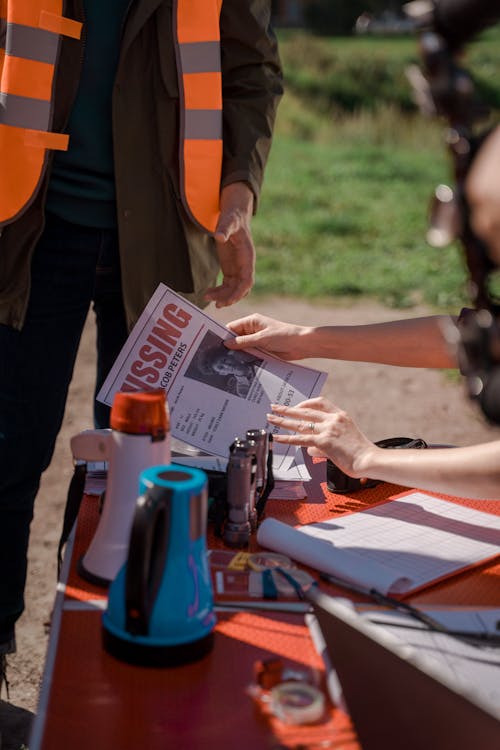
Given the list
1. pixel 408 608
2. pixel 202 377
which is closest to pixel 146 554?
pixel 408 608

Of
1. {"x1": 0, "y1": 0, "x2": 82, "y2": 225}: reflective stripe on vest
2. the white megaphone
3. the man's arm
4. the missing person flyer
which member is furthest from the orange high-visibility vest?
the white megaphone

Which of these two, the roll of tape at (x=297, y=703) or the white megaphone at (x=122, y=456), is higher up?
the white megaphone at (x=122, y=456)

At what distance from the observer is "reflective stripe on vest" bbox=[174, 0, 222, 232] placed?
2.33 metres

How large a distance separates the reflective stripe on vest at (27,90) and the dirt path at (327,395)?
135 cm

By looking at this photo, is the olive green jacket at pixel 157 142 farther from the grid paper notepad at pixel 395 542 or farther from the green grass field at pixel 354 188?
the green grass field at pixel 354 188

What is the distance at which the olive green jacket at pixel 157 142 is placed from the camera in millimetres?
2312

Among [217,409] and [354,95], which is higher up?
[354,95]

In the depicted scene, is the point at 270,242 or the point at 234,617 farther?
the point at 270,242

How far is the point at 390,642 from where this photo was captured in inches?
55.0

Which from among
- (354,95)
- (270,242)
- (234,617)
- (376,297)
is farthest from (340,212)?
(234,617)

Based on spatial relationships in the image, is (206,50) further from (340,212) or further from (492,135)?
(340,212)

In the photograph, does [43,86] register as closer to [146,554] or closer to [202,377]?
[202,377]

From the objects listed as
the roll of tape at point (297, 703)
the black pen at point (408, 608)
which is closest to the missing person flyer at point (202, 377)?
the black pen at point (408, 608)

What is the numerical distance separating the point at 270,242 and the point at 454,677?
8355mm
